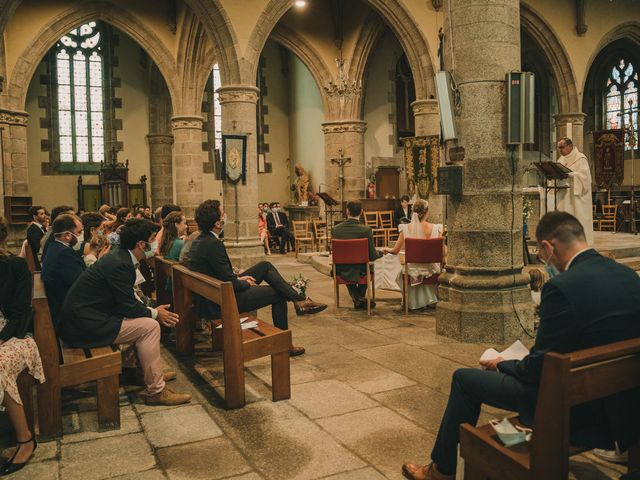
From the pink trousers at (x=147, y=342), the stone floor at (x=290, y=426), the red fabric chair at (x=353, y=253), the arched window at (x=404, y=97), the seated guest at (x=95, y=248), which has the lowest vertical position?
the stone floor at (x=290, y=426)

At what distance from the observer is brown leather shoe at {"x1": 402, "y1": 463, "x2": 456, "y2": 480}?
101 inches

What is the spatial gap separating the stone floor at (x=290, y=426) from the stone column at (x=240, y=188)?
578 cm

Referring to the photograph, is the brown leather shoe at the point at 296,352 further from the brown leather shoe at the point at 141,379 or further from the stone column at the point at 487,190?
the stone column at the point at 487,190

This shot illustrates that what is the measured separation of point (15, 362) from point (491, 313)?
371cm

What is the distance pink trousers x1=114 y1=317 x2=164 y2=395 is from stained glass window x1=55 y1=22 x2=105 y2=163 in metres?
15.4

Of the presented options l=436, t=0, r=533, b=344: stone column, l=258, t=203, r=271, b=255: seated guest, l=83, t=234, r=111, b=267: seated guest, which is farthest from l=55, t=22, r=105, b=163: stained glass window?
l=436, t=0, r=533, b=344: stone column

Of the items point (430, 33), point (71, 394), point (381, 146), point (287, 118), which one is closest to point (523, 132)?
point (71, 394)

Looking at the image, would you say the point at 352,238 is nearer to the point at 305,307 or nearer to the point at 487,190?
the point at 305,307

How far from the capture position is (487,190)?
5367 mm

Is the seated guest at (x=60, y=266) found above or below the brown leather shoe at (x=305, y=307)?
above

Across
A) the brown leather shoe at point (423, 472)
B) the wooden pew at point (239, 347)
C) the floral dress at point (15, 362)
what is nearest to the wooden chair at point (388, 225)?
the wooden pew at point (239, 347)

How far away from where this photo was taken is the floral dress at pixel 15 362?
3.01 meters

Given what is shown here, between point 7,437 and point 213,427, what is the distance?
112 cm

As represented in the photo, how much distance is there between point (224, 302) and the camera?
148 inches
